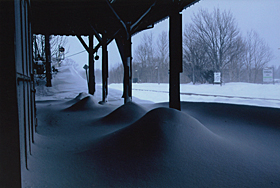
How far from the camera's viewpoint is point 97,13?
858 cm

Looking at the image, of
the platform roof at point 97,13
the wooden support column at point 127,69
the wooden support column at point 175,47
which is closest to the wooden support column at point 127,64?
the wooden support column at point 127,69

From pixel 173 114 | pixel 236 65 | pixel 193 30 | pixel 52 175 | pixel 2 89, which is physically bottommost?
pixel 52 175

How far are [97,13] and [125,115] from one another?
446cm

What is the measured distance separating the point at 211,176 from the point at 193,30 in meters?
30.5

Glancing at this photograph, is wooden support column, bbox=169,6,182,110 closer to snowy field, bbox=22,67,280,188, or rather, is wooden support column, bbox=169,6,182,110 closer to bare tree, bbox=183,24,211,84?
snowy field, bbox=22,67,280,188

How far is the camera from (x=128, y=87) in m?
9.18

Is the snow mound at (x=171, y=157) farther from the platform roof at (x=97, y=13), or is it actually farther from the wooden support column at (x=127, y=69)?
the wooden support column at (x=127, y=69)

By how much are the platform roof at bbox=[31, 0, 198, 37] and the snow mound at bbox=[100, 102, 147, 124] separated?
9.40 ft

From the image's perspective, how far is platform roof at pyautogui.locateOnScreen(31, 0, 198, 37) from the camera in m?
7.38

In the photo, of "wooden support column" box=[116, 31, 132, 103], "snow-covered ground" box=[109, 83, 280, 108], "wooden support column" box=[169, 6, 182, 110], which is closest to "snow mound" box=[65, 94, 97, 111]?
"wooden support column" box=[116, 31, 132, 103]

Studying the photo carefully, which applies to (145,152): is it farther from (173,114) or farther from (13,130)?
(13,130)

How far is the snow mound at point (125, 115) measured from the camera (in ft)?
19.1

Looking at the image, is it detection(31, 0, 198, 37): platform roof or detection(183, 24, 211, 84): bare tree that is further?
detection(183, 24, 211, 84): bare tree

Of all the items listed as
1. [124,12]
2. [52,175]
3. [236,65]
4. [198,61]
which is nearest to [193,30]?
[198,61]
